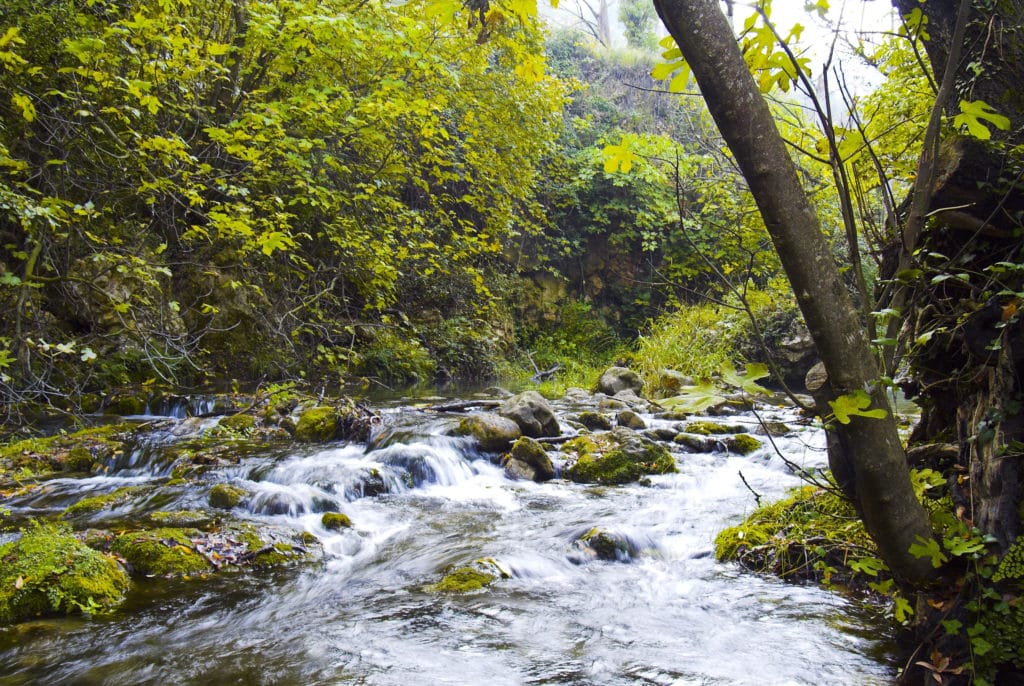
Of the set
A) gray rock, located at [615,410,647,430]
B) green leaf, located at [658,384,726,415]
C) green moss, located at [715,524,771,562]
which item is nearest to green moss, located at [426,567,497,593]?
green moss, located at [715,524,771,562]

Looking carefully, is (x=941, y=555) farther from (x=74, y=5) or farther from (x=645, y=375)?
(x=645, y=375)

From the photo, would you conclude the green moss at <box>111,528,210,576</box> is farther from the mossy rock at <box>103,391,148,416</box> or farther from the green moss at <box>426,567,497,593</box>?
the mossy rock at <box>103,391,148,416</box>

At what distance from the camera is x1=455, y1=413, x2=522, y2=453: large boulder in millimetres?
7305

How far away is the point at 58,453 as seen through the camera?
6.31 meters

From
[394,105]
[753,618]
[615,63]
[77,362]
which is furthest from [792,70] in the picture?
[615,63]

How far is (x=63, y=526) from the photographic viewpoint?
411 centimetres

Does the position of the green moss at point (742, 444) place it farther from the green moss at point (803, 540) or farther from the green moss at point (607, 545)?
the green moss at point (607, 545)

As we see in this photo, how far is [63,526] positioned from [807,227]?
476cm

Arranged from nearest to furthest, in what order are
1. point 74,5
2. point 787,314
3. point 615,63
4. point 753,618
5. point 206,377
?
1. point 753,618
2. point 74,5
3. point 206,377
4. point 787,314
5. point 615,63

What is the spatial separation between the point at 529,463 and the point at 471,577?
2854 mm

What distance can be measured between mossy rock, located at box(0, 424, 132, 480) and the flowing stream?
18.2 inches

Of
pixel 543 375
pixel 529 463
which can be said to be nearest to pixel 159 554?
pixel 529 463

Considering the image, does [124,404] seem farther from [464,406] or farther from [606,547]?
[606,547]

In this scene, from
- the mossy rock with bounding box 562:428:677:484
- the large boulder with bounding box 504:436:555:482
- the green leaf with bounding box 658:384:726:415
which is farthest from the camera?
the green leaf with bounding box 658:384:726:415
